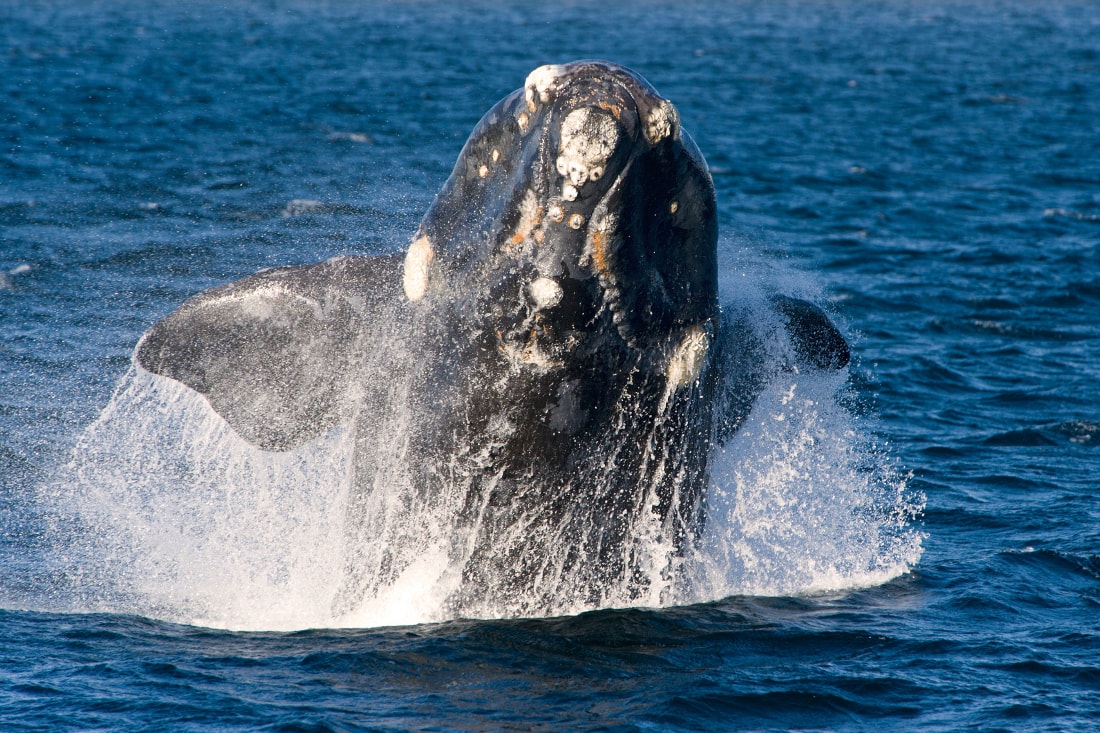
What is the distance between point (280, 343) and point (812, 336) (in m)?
5.32

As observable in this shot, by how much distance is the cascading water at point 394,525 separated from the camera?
1225 centimetres

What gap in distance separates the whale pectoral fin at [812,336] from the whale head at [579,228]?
7.04 ft

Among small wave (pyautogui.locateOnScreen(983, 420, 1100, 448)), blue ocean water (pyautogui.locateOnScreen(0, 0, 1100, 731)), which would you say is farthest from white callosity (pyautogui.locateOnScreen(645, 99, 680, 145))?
small wave (pyautogui.locateOnScreen(983, 420, 1100, 448))

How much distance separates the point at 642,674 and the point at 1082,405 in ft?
40.5

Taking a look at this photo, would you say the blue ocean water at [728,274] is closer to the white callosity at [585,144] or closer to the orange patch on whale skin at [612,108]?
the white callosity at [585,144]

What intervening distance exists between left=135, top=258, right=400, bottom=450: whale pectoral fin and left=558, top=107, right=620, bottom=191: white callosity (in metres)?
2.53

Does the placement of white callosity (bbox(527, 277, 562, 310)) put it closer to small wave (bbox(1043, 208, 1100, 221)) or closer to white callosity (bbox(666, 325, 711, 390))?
white callosity (bbox(666, 325, 711, 390))

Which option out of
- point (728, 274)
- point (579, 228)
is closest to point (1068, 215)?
point (728, 274)

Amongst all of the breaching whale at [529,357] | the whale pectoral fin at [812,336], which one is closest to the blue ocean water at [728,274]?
the breaching whale at [529,357]

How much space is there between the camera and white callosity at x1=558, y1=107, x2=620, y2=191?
9891 millimetres

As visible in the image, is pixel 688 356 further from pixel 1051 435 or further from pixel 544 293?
pixel 1051 435

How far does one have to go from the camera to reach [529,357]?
11031mm

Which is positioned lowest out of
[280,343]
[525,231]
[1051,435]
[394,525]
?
[1051,435]

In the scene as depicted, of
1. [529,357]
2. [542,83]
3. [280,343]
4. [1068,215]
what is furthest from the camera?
[1068,215]
